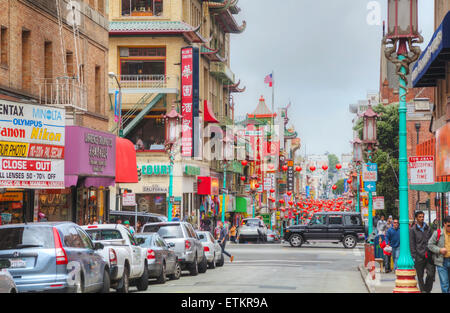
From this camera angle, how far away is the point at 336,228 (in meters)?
52.3

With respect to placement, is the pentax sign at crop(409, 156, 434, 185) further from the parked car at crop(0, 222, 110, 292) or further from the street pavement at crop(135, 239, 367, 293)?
the parked car at crop(0, 222, 110, 292)

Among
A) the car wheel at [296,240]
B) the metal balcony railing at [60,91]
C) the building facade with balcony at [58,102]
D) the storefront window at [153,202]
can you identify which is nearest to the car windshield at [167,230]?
the building facade with balcony at [58,102]

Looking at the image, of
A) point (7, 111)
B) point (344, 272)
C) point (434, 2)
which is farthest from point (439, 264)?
point (434, 2)

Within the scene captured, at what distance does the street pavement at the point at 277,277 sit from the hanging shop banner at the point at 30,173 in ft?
14.5

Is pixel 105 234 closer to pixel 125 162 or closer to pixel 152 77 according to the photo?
pixel 125 162

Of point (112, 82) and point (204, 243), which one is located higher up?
point (112, 82)

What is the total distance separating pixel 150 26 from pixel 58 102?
2701 cm

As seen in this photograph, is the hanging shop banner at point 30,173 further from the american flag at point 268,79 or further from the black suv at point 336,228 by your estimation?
the american flag at point 268,79

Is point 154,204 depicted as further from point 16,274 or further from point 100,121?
point 16,274

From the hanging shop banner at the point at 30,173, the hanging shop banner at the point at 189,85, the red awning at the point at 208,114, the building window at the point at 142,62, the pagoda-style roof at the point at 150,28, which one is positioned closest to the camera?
the hanging shop banner at the point at 30,173

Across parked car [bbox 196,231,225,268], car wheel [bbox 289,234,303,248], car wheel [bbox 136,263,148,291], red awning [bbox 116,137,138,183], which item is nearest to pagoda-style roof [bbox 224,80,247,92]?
car wheel [bbox 289,234,303,248]

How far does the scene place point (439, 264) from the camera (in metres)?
16.5

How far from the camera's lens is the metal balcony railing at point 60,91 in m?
29.8

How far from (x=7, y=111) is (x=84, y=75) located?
11585mm
